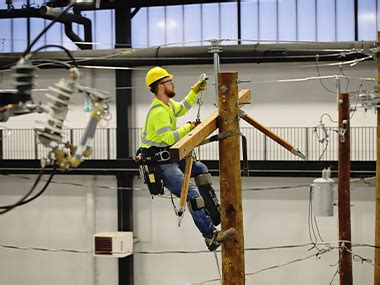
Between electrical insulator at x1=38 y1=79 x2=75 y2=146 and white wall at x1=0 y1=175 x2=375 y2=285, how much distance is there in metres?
11.5

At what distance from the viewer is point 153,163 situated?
895 cm

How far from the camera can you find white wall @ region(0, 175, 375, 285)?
17.1 m

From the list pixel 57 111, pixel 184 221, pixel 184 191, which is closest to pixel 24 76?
pixel 57 111

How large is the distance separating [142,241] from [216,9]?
19.2 feet

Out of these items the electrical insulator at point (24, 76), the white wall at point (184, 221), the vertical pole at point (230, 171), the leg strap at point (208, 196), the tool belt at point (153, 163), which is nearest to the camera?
the electrical insulator at point (24, 76)

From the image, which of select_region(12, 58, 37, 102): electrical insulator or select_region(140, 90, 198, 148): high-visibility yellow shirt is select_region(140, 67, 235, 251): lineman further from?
select_region(12, 58, 37, 102): electrical insulator

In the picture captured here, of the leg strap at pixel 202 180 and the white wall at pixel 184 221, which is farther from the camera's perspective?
the white wall at pixel 184 221

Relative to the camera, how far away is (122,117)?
17844mm

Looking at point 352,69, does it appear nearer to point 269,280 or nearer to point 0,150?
point 269,280

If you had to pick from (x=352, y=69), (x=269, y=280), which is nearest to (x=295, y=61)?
(x=352, y=69)

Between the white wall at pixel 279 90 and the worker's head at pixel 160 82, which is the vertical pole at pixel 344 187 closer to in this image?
the white wall at pixel 279 90

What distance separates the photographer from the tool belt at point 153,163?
349 inches

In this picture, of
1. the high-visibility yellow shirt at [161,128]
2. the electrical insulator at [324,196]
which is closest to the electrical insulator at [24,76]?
the high-visibility yellow shirt at [161,128]

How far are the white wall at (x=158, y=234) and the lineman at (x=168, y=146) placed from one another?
8.09 metres
